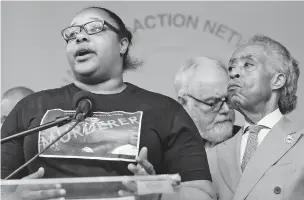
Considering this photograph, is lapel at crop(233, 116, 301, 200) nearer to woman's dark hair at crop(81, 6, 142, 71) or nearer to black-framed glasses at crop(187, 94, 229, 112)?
black-framed glasses at crop(187, 94, 229, 112)

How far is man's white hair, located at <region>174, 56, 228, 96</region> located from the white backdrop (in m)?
0.02

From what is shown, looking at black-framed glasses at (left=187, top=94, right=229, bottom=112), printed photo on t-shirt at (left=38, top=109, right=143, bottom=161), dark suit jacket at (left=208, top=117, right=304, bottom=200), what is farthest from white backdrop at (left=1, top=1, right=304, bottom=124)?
printed photo on t-shirt at (left=38, top=109, right=143, bottom=161)

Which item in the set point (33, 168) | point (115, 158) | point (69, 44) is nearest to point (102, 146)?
point (115, 158)

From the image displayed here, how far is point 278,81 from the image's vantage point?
189cm

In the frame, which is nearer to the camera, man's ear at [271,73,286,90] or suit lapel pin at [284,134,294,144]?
suit lapel pin at [284,134,294,144]

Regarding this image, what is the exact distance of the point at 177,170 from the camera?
153 centimetres

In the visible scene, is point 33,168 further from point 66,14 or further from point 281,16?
point 281,16

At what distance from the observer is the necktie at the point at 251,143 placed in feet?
5.84

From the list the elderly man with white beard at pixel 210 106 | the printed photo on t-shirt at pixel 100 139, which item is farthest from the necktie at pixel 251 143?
the printed photo on t-shirt at pixel 100 139

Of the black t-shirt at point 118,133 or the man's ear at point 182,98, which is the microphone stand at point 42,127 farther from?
Result: the man's ear at point 182,98

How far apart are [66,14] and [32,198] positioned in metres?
1.08

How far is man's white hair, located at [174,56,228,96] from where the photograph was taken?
6.54ft

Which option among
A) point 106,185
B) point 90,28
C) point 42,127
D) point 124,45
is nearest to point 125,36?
point 124,45

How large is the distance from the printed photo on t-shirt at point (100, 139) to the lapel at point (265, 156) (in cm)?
47
